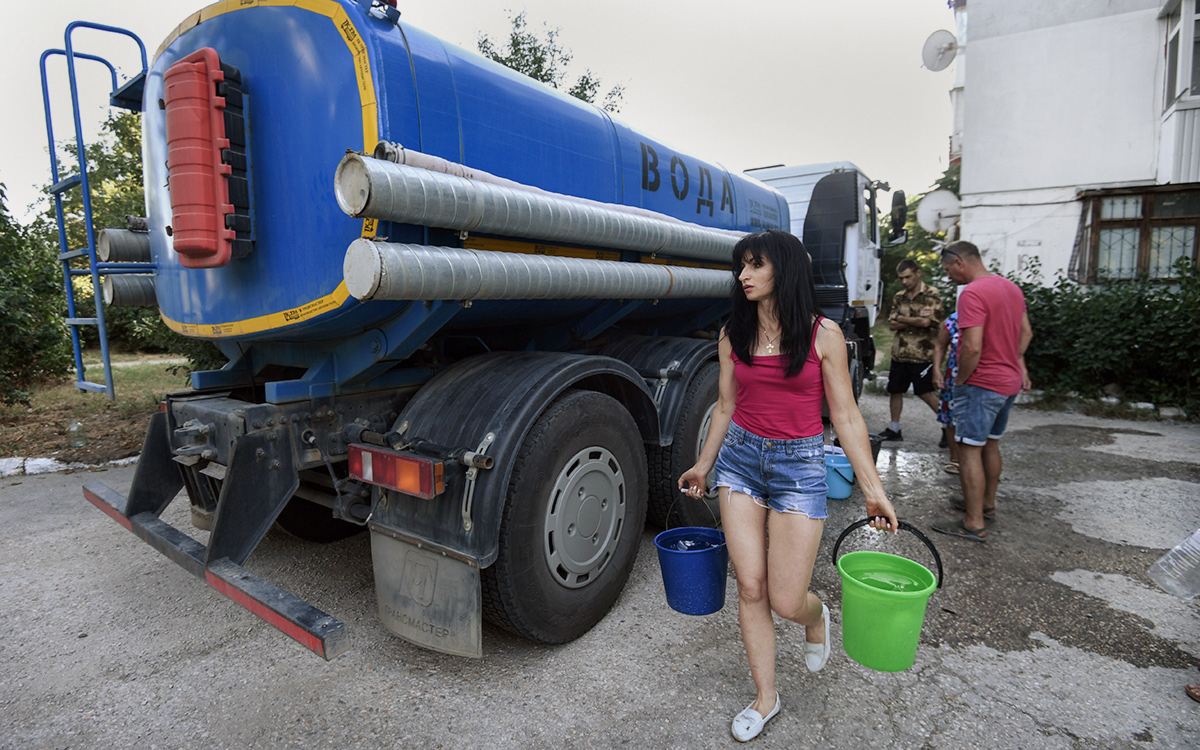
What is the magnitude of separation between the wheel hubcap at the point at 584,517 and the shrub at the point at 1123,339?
796 cm

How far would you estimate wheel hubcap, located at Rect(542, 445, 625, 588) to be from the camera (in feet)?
8.82

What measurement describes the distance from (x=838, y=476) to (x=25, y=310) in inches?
320

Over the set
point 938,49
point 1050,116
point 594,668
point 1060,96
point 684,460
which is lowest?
point 594,668

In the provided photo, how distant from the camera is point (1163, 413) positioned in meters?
7.60

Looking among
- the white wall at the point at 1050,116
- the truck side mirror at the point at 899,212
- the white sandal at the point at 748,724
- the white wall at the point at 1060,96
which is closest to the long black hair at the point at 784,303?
the white sandal at the point at 748,724

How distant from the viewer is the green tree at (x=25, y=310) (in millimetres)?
6438

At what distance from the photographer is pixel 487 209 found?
234cm

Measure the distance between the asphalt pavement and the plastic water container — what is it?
1.69ft

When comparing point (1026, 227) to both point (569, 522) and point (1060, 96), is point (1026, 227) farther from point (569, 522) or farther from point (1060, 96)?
point (569, 522)

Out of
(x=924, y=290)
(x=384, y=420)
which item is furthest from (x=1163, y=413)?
(x=384, y=420)

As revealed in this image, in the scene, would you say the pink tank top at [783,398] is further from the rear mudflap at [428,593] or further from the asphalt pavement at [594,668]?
the rear mudflap at [428,593]

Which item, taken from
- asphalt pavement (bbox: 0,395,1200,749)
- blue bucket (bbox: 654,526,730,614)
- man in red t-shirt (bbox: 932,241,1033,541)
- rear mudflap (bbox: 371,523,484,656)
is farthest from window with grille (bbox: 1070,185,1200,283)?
rear mudflap (bbox: 371,523,484,656)

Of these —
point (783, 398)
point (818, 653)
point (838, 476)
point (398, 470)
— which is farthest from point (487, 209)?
point (838, 476)

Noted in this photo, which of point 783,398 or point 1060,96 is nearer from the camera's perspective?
point 783,398
